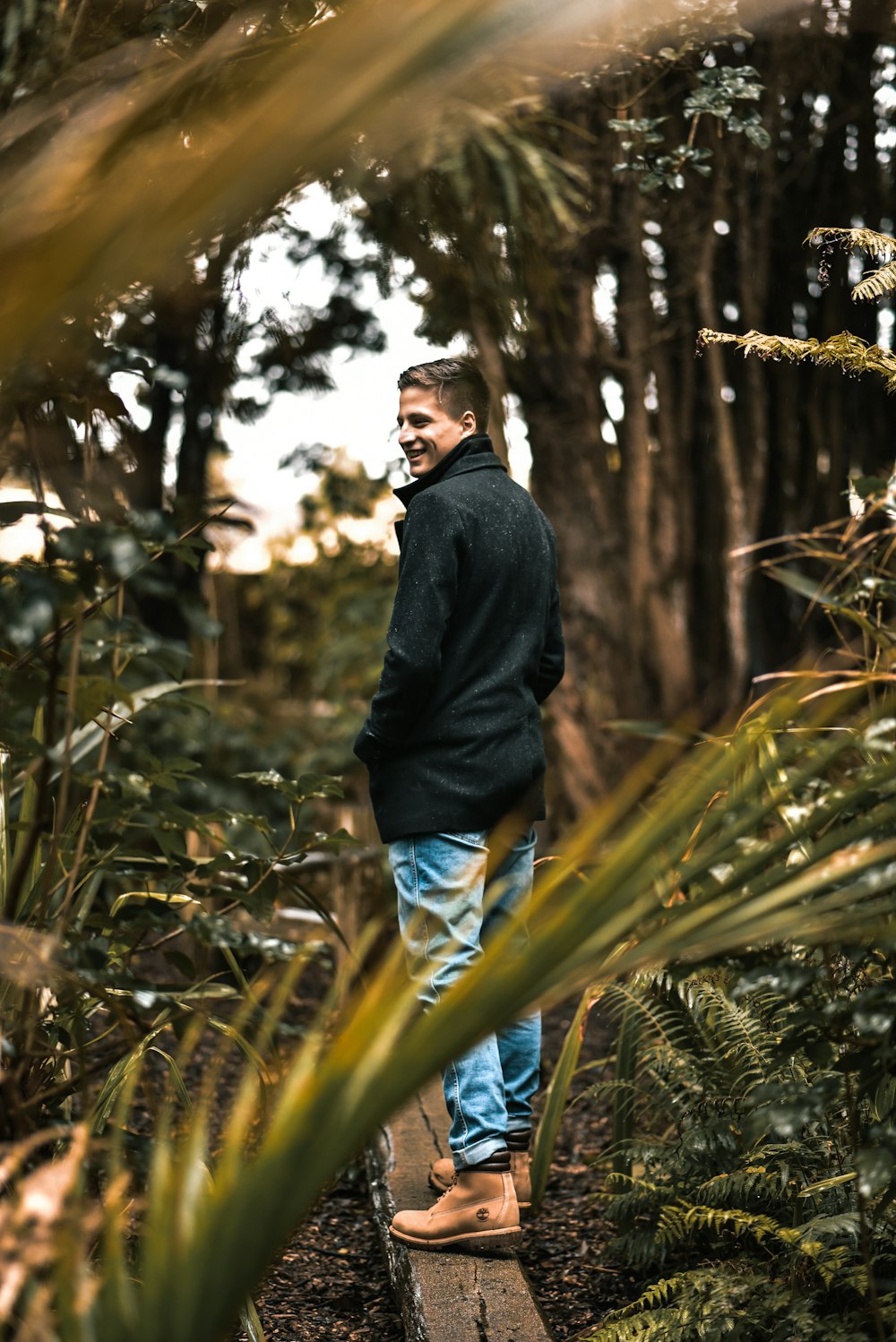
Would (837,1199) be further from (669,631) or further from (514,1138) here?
(669,631)

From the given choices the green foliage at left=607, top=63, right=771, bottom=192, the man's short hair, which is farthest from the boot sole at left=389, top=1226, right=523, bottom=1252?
the green foliage at left=607, top=63, right=771, bottom=192

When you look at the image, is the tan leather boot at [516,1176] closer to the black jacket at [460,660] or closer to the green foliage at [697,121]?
the black jacket at [460,660]

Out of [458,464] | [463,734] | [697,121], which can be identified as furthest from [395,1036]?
[697,121]

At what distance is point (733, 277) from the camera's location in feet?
17.7

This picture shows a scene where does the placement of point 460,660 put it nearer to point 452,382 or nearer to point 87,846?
point 452,382

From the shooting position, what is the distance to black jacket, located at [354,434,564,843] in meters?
2.32

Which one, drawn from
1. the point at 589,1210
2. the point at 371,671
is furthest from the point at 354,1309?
the point at 371,671

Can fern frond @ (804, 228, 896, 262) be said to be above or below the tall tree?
above

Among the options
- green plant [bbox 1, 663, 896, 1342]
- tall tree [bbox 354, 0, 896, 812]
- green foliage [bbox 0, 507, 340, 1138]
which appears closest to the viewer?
green plant [bbox 1, 663, 896, 1342]

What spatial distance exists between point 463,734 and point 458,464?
0.56 metres

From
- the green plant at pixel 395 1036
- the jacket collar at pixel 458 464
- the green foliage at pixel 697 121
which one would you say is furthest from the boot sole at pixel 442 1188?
the green foliage at pixel 697 121

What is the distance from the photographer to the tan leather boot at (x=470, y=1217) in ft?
7.38

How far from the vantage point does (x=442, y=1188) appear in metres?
2.55

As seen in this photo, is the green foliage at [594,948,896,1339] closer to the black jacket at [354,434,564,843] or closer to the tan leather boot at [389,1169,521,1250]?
the tan leather boot at [389,1169,521,1250]
